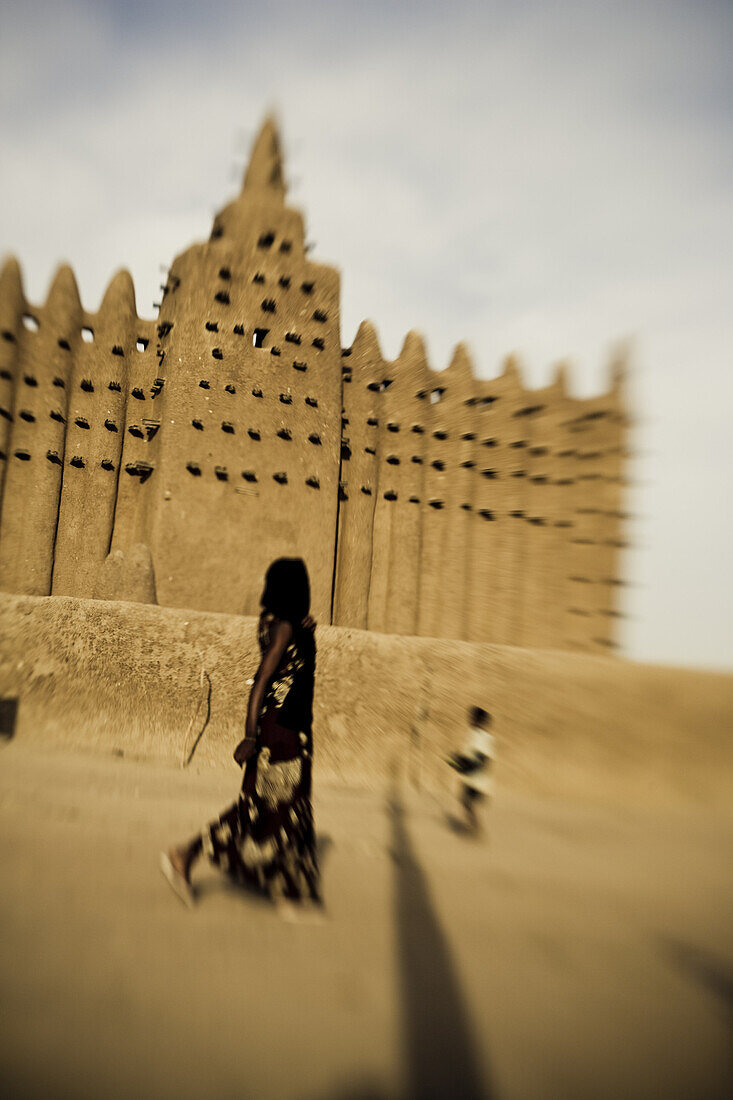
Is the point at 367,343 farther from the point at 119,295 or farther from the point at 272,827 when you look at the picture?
the point at 272,827

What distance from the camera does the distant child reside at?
516 cm

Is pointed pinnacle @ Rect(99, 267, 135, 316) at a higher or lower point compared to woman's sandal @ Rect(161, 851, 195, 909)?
higher

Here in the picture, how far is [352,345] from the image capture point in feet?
34.5

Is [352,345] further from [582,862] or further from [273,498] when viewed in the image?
[582,862]

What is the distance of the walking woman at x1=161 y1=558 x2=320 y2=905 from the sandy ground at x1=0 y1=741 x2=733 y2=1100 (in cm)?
14

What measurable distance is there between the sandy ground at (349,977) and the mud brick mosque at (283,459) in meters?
5.14

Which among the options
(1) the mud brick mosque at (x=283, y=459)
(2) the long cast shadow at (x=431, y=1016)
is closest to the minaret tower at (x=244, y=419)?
(1) the mud brick mosque at (x=283, y=459)

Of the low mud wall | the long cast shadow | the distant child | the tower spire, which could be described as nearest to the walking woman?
the long cast shadow

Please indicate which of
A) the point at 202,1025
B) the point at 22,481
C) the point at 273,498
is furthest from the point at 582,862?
Result: the point at 22,481

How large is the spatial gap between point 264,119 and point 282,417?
5941mm

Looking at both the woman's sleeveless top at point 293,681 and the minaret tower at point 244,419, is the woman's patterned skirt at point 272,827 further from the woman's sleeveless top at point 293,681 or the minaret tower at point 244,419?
the minaret tower at point 244,419

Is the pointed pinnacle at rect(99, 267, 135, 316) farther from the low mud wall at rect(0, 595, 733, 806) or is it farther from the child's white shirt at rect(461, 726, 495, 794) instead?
the child's white shirt at rect(461, 726, 495, 794)

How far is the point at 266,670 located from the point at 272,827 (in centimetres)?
68

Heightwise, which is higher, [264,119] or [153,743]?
[264,119]
